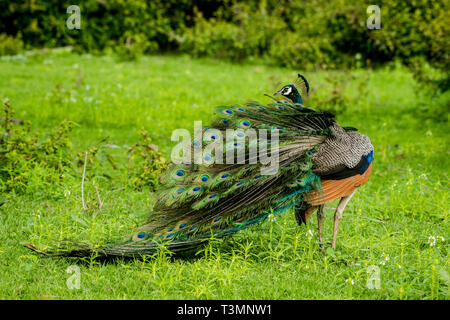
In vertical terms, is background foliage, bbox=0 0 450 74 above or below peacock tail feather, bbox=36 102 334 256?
above

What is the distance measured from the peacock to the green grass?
5.9 inches

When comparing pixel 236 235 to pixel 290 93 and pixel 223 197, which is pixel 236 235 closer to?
pixel 223 197

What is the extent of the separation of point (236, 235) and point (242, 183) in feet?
2.38

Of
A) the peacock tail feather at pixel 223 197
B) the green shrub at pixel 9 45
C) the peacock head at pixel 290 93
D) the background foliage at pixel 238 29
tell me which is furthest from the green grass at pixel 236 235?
the green shrub at pixel 9 45

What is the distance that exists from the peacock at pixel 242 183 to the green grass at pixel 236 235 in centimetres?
15

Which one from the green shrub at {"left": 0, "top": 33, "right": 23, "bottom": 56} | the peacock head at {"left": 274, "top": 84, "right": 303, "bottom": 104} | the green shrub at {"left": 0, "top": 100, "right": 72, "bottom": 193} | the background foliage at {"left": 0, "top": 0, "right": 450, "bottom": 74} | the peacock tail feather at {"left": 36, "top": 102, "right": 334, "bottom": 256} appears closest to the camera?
the peacock tail feather at {"left": 36, "top": 102, "right": 334, "bottom": 256}

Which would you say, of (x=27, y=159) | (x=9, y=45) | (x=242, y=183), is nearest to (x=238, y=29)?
(x=9, y=45)

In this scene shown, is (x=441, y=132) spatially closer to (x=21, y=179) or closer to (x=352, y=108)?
(x=352, y=108)

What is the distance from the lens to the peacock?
12.2 feet

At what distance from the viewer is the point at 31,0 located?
13.2 metres

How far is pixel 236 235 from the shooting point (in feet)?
14.2

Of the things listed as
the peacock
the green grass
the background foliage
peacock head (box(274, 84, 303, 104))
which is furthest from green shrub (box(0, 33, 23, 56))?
peacock head (box(274, 84, 303, 104))

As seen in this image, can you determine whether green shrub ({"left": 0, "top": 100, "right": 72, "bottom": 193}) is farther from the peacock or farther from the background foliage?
the background foliage

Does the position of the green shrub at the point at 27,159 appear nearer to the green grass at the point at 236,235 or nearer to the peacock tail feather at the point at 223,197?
the green grass at the point at 236,235
